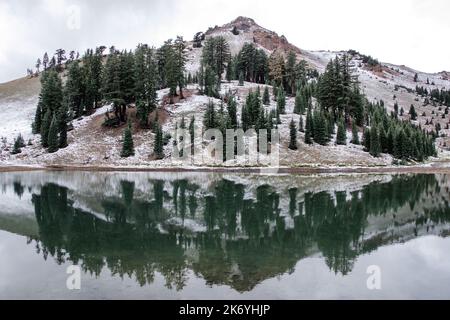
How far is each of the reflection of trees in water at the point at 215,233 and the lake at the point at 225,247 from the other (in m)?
0.08

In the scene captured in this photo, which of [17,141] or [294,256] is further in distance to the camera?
[17,141]

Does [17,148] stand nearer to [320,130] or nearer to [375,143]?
[320,130]

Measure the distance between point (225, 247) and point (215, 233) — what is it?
11.3ft

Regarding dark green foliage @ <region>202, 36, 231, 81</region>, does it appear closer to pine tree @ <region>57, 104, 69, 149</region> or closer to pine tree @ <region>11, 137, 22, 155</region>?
pine tree @ <region>57, 104, 69, 149</region>

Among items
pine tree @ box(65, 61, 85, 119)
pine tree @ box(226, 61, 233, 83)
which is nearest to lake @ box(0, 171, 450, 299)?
pine tree @ box(65, 61, 85, 119)

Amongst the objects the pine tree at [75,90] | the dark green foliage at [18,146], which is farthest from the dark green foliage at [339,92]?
the dark green foliage at [18,146]

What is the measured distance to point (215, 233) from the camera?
2330 cm

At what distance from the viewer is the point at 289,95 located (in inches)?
4948

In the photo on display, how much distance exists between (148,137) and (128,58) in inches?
871

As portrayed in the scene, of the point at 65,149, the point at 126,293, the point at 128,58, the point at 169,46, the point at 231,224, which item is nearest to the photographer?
the point at 126,293

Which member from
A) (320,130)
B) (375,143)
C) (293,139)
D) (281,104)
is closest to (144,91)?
(281,104)
